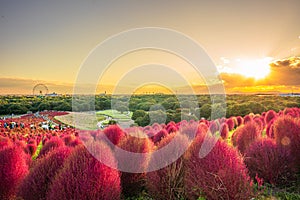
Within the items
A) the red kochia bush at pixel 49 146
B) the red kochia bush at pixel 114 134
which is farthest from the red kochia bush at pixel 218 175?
the red kochia bush at pixel 49 146

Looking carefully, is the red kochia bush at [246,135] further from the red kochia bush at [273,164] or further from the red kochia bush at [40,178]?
the red kochia bush at [40,178]

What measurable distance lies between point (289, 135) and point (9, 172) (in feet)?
34.0

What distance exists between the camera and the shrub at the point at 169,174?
6.12 meters

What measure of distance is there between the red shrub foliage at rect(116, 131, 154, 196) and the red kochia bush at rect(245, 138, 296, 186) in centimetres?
441

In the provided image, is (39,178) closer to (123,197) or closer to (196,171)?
(123,197)

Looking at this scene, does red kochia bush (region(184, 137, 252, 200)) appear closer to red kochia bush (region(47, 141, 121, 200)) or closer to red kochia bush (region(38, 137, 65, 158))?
red kochia bush (region(47, 141, 121, 200))

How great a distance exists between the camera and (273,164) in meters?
8.52

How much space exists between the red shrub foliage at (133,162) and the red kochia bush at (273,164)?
14.5 feet

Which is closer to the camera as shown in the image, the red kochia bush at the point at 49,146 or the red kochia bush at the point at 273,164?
the red kochia bush at the point at 273,164

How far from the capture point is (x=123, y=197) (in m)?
7.23

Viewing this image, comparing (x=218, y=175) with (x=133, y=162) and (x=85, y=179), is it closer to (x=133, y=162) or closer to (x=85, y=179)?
(x=85, y=179)

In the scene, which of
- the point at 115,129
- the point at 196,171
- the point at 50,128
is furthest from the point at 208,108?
the point at 196,171

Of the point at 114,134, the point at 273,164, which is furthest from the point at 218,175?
the point at 114,134

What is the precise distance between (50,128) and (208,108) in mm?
33769
